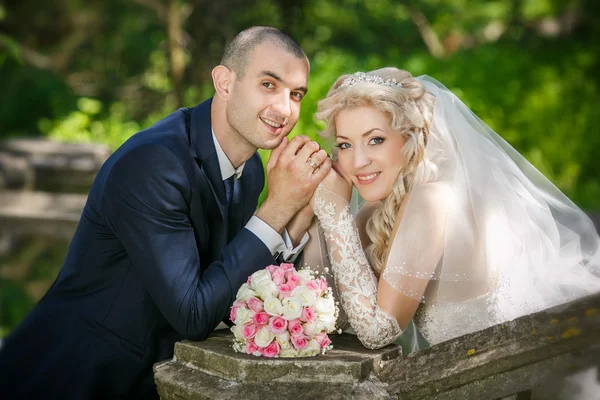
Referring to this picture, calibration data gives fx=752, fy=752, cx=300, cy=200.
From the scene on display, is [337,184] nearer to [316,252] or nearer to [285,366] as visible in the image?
[316,252]

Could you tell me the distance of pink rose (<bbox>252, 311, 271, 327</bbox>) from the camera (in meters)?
2.53

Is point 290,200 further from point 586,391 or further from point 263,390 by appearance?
point 586,391

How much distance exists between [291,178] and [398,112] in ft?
1.76

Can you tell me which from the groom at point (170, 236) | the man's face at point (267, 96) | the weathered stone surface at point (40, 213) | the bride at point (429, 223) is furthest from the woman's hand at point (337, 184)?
the weathered stone surface at point (40, 213)

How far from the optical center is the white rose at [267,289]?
2594 mm

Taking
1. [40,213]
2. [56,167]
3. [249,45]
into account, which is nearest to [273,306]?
[249,45]

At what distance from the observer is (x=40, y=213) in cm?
766

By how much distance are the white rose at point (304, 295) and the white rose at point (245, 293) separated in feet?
0.48

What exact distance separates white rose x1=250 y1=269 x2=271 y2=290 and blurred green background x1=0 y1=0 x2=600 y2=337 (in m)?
4.53

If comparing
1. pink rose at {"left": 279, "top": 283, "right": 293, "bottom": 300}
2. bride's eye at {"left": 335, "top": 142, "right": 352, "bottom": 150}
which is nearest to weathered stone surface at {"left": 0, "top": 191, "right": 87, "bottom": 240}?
bride's eye at {"left": 335, "top": 142, "right": 352, "bottom": 150}

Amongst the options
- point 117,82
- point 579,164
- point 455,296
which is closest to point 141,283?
point 455,296

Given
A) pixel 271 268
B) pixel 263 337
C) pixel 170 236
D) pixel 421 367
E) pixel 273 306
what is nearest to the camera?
pixel 421 367

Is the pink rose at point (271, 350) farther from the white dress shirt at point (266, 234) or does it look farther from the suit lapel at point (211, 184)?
the suit lapel at point (211, 184)

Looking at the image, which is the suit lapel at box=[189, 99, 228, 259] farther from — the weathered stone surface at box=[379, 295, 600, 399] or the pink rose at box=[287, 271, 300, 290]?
the weathered stone surface at box=[379, 295, 600, 399]
